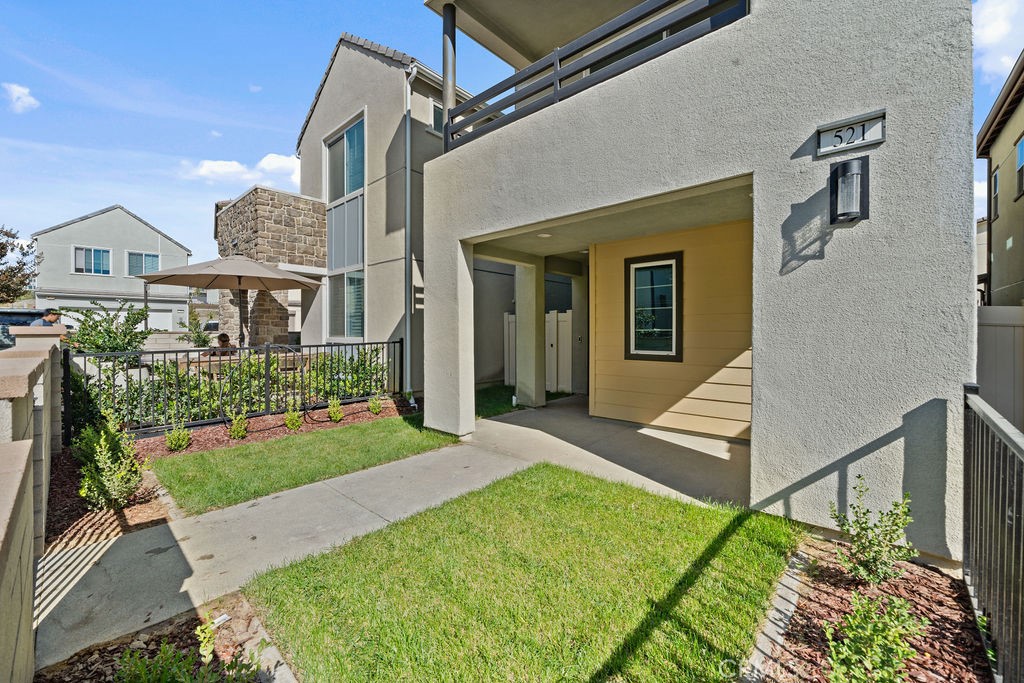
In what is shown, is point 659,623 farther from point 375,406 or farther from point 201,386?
point 201,386

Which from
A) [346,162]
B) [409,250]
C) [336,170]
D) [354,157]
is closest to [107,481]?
[409,250]

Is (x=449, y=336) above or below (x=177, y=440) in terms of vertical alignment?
above

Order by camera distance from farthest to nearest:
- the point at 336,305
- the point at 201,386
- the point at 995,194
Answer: the point at 336,305
the point at 995,194
the point at 201,386

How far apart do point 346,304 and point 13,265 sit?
12.2 metres

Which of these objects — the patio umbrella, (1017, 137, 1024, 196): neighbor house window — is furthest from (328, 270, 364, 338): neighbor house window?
(1017, 137, 1024, 196): neighbor house window

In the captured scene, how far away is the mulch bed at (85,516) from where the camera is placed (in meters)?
3.30

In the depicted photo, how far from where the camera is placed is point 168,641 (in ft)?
7.23

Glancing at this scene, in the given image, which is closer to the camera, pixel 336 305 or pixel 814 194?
pixel 814 194

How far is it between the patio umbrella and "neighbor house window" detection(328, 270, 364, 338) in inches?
64.0

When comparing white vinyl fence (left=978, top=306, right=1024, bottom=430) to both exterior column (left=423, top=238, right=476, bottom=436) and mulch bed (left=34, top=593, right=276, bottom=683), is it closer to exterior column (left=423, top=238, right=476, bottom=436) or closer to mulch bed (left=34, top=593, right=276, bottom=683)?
exterior column (left=423, top=238, right=476, bottom=436)

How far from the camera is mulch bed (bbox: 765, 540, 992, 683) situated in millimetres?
1944

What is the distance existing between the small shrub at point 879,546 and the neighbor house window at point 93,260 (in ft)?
113

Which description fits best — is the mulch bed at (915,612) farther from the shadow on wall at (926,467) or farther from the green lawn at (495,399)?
the green lawn at (495,399)

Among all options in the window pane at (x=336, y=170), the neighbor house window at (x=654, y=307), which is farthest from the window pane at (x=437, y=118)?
the neighbor house window at (x=654, y=307)
